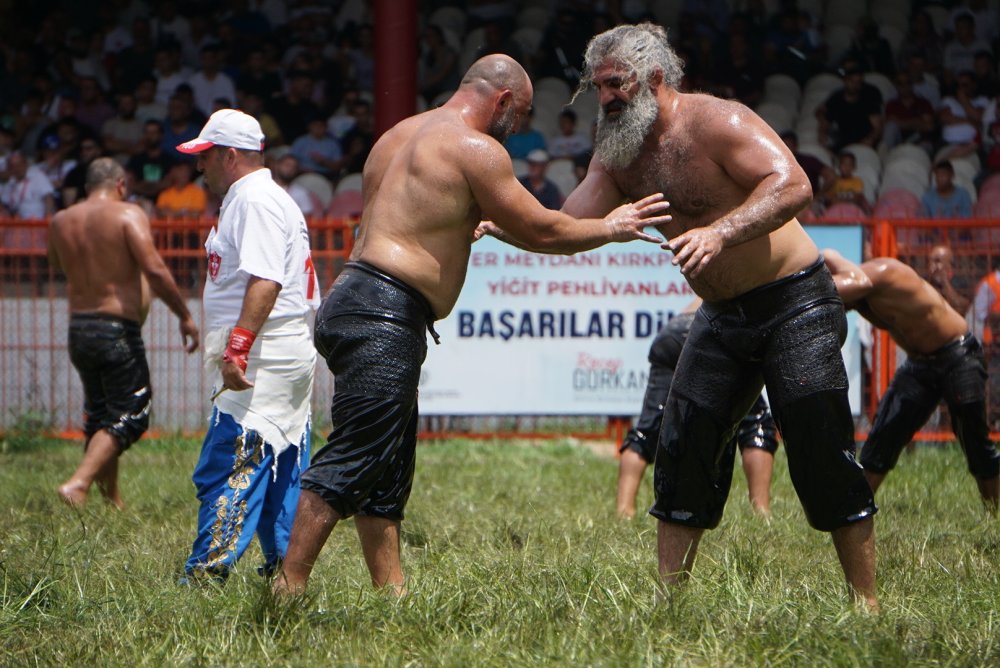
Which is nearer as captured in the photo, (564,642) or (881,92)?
(564,642)

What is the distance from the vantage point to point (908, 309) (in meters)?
6.63

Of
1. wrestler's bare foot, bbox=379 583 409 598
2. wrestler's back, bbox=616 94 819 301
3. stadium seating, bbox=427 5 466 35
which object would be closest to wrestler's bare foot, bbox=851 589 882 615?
wrestler's back, bbox=616 94 819 301

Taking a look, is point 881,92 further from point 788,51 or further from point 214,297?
point 214,297

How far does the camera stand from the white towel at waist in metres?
4.88

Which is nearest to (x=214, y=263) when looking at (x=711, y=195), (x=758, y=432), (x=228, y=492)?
(x=228, y=492)

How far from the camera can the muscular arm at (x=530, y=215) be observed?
13.7 feet

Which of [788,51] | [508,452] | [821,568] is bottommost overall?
[508,452]

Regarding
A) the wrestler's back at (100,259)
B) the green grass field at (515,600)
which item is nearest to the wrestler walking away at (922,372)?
the green grass field at (515,600)

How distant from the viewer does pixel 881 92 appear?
1338 centimetres

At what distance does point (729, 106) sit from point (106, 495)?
4.24 metres

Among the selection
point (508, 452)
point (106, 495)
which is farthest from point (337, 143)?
point (106, 495)

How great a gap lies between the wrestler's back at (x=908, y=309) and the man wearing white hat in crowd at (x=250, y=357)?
3062mm

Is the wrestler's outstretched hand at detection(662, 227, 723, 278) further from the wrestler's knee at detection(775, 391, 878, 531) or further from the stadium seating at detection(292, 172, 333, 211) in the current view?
the stadium seating at detection(292, 172, 333, 211)

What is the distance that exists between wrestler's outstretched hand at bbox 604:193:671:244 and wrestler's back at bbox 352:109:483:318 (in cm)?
47
